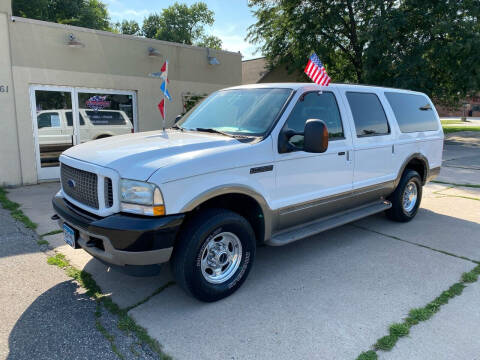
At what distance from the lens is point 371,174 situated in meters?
4.89

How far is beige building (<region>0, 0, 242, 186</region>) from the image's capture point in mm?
8547

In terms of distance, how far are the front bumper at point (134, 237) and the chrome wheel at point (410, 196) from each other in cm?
413

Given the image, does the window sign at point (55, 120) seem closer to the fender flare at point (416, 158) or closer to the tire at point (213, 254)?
the tire at point (213, 254)

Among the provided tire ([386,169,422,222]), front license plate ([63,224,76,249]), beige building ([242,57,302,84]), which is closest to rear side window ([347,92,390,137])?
tire ([386,169,422,222])

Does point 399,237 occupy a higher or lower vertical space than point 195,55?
lower

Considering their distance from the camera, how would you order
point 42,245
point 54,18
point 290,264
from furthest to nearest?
point 54,18 < point 42,245 < point 290,264

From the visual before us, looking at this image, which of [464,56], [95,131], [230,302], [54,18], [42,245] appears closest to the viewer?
[230,302]

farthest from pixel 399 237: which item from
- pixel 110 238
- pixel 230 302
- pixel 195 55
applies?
pixel 195 55

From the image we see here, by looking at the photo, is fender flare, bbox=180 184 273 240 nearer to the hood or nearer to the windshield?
the hood

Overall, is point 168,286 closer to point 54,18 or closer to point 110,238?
point 110,238

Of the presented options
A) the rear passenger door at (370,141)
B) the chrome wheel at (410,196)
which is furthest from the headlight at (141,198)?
the chrome wheel at (410,196)

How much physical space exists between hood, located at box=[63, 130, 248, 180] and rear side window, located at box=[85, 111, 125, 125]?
253 inches

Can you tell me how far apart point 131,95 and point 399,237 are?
27.8ft

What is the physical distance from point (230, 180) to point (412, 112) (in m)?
3.81
